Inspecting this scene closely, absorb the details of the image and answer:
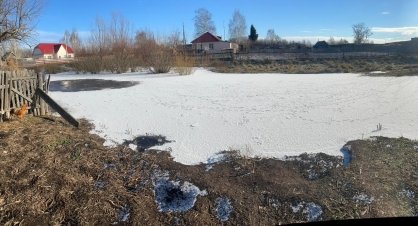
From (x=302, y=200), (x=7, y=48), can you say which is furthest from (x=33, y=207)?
(x=7, y=48)

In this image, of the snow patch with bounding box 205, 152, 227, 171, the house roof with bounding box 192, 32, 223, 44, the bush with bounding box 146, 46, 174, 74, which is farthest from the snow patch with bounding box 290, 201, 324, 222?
the house roof with bounding box 192, 32, 223, 44

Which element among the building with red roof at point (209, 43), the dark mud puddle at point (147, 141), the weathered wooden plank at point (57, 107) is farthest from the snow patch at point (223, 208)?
the building with red roof at point (209, 43)

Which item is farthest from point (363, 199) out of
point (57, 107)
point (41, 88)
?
point (41, 88)

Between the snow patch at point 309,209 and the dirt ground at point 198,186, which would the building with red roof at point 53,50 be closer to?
the dirt ground at point 198,186

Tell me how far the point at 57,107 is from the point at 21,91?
3.30ft

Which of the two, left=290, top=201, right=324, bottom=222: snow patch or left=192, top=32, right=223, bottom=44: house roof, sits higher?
left=192, top=32, right=223, bottom=44: house roof

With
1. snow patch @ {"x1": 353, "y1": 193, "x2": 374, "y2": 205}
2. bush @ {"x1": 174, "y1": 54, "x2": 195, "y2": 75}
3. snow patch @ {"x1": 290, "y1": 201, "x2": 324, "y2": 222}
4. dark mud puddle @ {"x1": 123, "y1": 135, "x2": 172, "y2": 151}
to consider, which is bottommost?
snow patch @ {"x1": 290, "y1": 201, "x2": 324, "y2": 222}

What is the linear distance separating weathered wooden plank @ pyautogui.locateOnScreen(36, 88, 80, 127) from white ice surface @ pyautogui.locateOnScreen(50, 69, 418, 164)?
59cm

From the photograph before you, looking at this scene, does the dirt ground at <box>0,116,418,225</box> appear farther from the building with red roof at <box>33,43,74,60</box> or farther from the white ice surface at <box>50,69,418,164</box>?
the building with red roof at <box>33,43,74,60</box>

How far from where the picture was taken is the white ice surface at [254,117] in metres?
6.62

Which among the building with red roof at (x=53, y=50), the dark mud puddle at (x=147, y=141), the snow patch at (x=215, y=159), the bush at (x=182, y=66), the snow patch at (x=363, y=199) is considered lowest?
the snow patch at (x=363, y=199)

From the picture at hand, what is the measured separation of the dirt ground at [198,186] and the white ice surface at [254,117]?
542mm

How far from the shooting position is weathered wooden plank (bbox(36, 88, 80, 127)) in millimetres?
8109

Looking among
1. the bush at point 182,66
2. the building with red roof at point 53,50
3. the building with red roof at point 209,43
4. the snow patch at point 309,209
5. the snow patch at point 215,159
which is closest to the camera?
the snow patch at point 309,209
